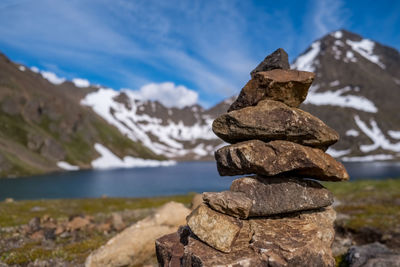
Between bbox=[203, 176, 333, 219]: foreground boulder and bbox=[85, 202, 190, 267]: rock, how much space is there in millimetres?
10264

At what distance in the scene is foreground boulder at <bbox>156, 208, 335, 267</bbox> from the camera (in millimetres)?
10773

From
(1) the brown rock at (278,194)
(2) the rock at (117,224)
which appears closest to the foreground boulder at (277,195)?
(1) the brown rock at (278,194)

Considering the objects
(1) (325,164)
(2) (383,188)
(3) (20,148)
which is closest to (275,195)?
(1) (325,164)

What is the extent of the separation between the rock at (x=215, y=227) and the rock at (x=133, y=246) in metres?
9.73

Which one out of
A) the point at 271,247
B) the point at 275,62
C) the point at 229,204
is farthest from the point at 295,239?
the point at 275,62

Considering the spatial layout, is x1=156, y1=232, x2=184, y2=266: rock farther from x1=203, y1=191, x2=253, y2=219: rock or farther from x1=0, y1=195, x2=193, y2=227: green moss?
x1=0, y1=195, x2=193, y2=227: green moss

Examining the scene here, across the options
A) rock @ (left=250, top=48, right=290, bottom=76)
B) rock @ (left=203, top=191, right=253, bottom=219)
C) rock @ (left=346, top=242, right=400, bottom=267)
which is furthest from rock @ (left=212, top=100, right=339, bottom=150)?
rock @ (left=346, top=242, right=400, bottom=267)

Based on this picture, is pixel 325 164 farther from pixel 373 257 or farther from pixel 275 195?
pixel 373 257

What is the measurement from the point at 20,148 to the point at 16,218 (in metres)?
181

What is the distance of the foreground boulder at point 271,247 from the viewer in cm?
1077

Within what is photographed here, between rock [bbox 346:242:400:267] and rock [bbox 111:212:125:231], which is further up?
rock [bbox 111:212:125:231]

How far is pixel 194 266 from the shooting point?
441 inches

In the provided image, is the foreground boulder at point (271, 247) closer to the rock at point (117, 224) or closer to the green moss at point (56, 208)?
the rock at point (117, 224)

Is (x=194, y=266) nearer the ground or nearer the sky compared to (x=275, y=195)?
nearer the ground
